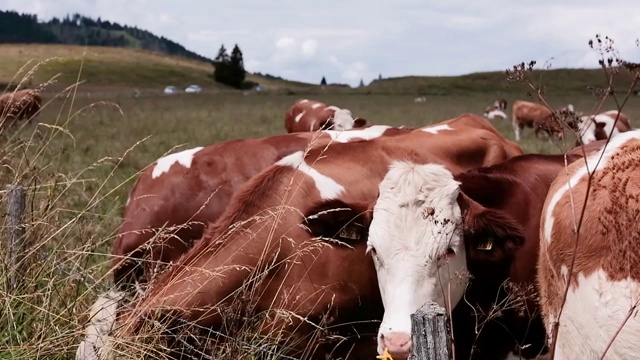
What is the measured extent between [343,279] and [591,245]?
2.30 metres

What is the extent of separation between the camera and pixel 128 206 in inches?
329

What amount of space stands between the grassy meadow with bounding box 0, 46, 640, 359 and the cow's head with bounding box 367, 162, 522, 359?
0.98 m

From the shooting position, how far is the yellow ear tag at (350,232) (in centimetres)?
552

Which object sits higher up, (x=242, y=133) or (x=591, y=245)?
(x=591, y=245)

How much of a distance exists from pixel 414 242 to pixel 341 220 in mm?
673

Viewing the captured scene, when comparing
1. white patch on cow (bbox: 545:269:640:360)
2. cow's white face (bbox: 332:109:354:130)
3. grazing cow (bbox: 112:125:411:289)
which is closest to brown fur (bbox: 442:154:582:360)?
white patch on cow (bbox: 545:269:640:360)

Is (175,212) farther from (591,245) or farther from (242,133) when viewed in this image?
(242,133)

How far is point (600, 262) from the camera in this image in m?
3.59

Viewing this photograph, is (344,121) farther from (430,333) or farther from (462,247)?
(430,333)

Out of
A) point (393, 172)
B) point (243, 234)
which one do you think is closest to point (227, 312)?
point (243, 234)

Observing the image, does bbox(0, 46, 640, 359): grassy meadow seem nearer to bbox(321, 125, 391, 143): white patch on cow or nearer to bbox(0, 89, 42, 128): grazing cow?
bbox(0, 89, 42, 128): grazing cow

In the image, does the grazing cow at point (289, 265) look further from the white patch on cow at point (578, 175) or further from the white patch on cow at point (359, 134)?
the white patch on cow at point (359, 134)

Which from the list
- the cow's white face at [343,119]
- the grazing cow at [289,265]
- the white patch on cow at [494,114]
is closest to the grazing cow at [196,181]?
the grazing cow at [289,265]

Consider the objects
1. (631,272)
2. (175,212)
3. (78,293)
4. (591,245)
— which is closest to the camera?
(631,272)
